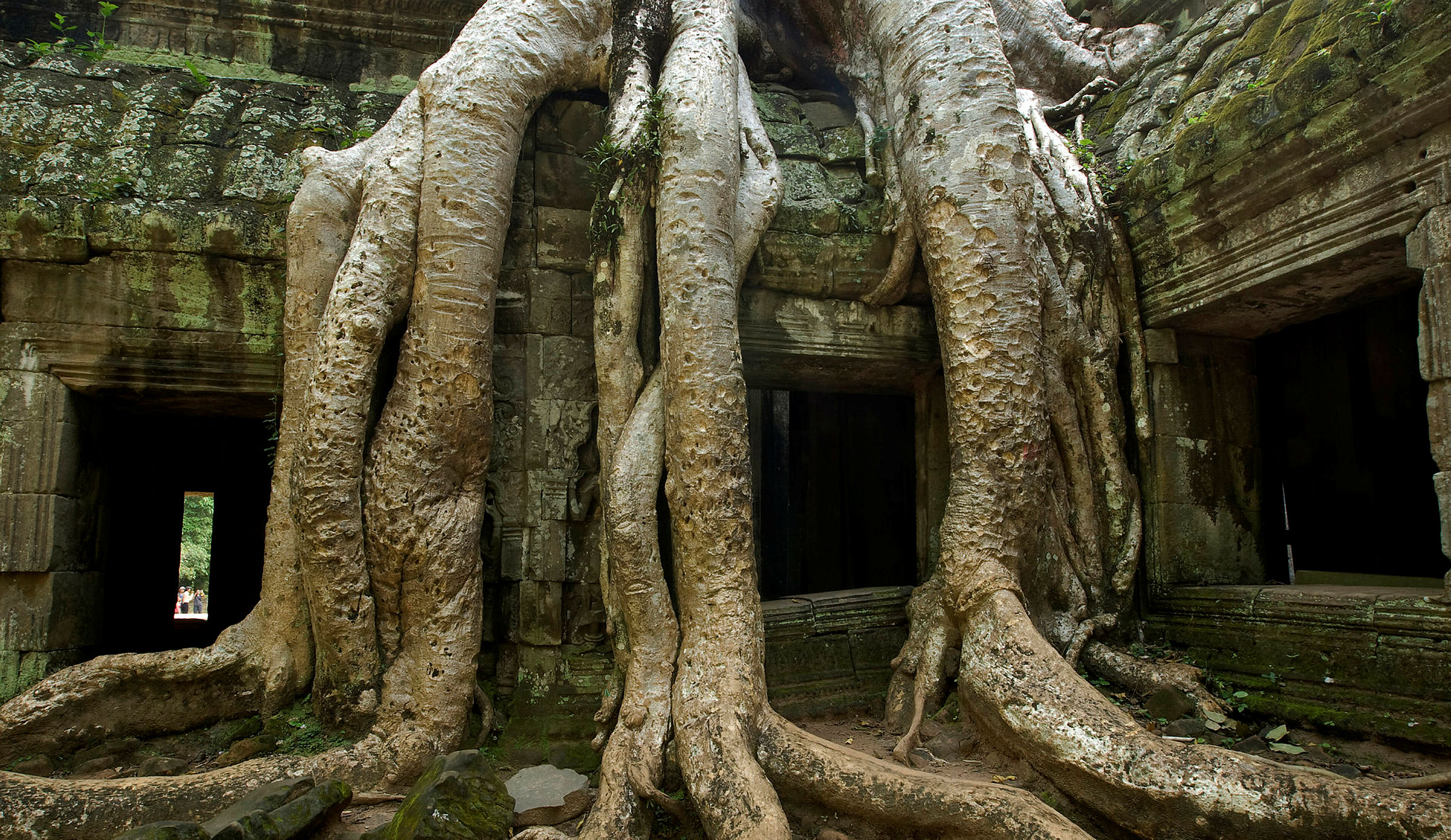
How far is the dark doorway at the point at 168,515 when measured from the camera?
3689 mm

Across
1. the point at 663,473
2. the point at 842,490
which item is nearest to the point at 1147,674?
the point at 663,473

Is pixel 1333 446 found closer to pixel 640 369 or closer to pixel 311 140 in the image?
pixel 640 369

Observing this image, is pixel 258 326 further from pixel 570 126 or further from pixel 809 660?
pixel 809 660

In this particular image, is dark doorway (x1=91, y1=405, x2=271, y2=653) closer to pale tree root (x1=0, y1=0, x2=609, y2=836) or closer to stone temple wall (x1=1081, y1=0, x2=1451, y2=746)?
pale tree root (x1=0, y1=0, x2=609, y2=836)

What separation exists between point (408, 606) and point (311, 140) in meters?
2.15

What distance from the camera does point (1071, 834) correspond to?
2.13 metres

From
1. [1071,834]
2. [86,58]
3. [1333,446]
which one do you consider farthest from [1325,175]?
[86,58]

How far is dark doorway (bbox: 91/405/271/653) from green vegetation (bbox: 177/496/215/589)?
11.9 metres

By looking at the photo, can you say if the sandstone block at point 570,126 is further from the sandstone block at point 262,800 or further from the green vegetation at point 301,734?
the sandstone block at point 262,800

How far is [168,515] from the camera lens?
19.7ft

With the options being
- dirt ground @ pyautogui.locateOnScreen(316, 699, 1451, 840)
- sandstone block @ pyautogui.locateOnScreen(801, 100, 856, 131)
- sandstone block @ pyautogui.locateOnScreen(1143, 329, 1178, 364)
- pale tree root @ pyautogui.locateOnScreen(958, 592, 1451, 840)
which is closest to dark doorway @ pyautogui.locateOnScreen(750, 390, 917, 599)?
sandstone block @ pyautogui.locateOnScreen(801, 100, 856, 131)

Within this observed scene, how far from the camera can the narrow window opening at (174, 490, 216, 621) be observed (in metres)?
18.6

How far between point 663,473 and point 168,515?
497 cm

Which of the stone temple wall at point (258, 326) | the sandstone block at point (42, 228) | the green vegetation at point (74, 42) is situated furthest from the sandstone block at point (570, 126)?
the green vegetation at point (74, 42)
